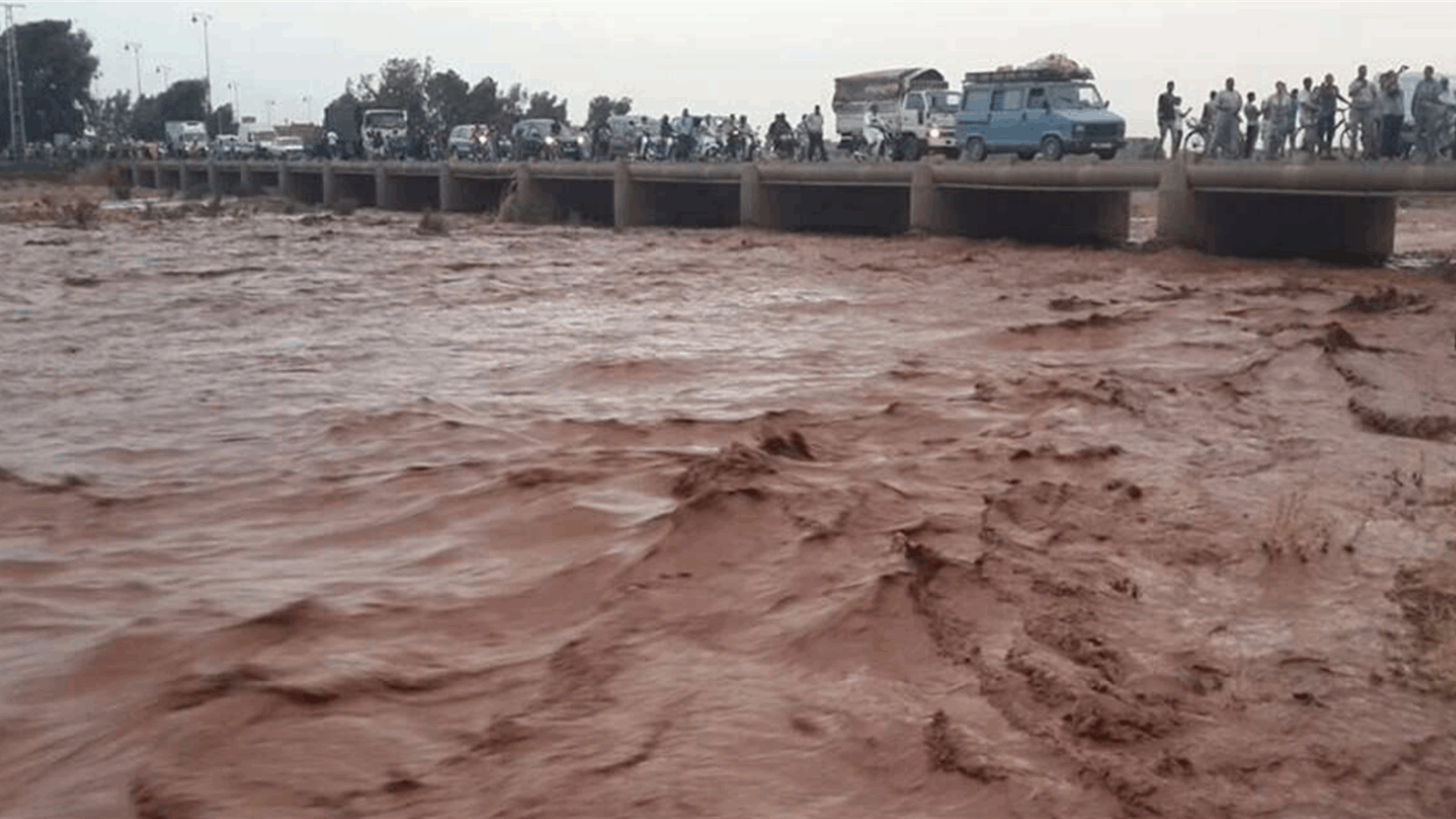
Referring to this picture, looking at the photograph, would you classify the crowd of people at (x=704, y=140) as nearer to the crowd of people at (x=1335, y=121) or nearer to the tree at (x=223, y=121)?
the crowd of people at (x=1335, y=121)

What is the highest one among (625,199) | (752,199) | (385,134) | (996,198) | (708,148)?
(385,134)

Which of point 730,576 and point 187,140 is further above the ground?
point 187,140

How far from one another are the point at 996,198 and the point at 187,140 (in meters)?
68.7

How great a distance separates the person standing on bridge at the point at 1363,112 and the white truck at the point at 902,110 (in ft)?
38.8

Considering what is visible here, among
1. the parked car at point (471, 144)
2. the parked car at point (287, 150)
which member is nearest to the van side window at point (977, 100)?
the parked car at point (471, 144)

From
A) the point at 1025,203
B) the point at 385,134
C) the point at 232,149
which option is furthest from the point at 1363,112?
the point at 232,149

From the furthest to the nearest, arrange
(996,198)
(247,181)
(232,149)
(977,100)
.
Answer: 1. (232,149)
2. (247,181)
3. (977,100)
4. (996,198)

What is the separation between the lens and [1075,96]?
1250 inches

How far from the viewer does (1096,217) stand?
2742cm

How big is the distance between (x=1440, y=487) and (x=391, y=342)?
9698mm

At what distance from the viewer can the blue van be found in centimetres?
3112

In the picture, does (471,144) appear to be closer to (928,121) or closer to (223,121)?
(928,121)

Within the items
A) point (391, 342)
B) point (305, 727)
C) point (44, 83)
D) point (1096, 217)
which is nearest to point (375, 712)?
point (305, 727)

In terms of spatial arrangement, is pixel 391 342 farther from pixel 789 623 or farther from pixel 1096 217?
pixel 1096 217
